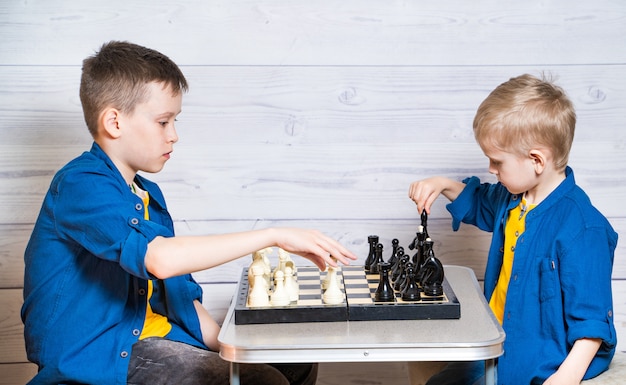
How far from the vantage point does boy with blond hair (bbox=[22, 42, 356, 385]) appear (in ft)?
4.74

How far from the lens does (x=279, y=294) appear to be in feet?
4.92

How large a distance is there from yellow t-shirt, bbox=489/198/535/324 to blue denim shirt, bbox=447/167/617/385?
0.07m

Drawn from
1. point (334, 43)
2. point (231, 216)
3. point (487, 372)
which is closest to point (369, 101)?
point (334, 43)

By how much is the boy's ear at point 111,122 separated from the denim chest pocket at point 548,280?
968mm

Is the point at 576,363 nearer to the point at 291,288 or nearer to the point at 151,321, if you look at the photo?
the point at 291,288

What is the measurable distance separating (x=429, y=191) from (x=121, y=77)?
0.80 meters

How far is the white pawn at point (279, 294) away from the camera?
149cm

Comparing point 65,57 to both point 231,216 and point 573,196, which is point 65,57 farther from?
point 573,196

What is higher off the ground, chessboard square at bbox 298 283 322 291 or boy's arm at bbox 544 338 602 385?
chessboard square at bbox 298 283 322 291

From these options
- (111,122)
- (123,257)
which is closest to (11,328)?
(111,122)

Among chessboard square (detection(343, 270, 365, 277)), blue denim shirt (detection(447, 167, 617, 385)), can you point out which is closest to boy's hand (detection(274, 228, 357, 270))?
chessboard square (detection(343, 270, 365, 277))

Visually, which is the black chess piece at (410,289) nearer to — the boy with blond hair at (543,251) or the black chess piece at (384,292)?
the black chess piece at (384,292)

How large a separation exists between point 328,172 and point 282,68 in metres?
0.34

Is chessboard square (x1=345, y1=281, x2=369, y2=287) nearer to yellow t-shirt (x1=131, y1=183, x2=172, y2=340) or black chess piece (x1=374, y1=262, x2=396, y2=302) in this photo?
black chess piece (x1=374, y1=262, x2=396, y2=302)
